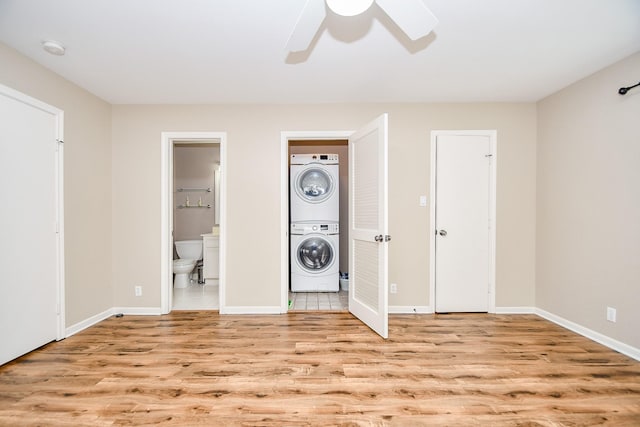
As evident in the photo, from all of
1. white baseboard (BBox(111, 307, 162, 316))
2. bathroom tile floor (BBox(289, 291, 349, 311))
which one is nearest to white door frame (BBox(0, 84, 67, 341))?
white baseboard (BBox(111, 307, 162, 316))

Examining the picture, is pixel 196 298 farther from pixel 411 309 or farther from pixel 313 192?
pixel 411 309

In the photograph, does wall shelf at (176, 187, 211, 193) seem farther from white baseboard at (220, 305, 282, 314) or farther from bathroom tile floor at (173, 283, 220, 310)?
white baseboard at (220, 305, 282, 314)

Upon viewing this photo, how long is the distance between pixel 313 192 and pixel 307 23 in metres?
2.71

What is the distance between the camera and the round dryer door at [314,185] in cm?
407

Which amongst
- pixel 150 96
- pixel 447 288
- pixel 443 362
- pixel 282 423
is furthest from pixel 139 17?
pixel 447 288

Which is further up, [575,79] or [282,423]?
[575,79]

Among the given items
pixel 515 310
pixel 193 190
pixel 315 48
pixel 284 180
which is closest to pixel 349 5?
pixel 315 48

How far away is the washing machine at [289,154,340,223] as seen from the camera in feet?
13.3

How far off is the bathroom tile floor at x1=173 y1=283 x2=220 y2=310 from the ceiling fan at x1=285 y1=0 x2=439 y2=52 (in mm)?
3004

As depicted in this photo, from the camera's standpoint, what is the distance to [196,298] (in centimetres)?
376

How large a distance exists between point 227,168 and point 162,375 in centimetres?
202

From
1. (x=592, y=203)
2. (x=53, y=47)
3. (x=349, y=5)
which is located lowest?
(x=592, y=203)

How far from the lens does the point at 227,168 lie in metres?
3.17

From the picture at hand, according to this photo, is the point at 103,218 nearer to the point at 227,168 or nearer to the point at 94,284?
the point at 94,284
